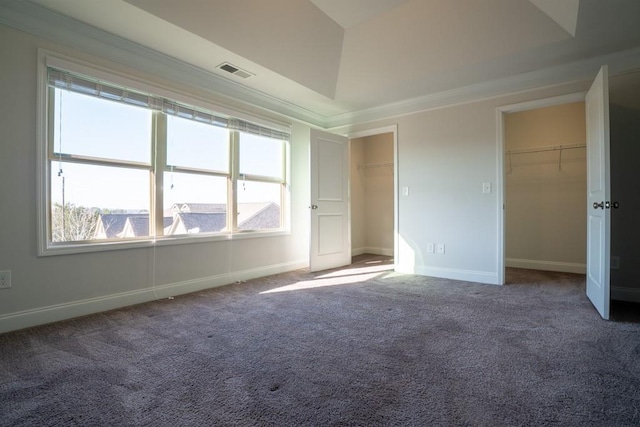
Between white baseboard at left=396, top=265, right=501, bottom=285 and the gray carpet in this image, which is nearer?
the gray carpet

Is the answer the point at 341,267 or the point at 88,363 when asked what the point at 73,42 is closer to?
the point at 88,363

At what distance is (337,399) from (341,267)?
132 inches

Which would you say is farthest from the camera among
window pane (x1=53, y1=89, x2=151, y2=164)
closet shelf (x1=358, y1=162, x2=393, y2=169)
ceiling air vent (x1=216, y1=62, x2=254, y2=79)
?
closet shelf (x1=358, y1=162, x2=393, y2=169)

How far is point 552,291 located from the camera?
→ 3328 mm

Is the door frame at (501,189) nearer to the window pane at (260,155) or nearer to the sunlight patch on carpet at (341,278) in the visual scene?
the sunlight patch on carpet at (341,278)

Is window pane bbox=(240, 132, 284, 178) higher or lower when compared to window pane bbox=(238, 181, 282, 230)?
higher

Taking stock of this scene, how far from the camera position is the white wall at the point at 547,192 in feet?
14.1

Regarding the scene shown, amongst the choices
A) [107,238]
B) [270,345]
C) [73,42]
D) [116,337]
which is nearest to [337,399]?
[270,345]

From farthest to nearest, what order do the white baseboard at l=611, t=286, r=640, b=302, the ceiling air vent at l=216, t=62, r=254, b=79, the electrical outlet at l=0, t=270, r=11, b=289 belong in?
the ceiling air vent at l=216, t=62, r=254, b=79 → the white baseboard at l=611, t=286, r=640, b=302 → the electrical outlet at l=0, t=270, r=11, b=289

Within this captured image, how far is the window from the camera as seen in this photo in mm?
2559

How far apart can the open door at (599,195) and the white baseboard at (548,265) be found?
63.6 inches

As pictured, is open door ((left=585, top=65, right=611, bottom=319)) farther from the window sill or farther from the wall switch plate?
the window sill

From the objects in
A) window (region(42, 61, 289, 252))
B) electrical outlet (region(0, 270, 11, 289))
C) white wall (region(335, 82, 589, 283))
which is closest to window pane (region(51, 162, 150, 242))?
window (region(42, 61, 289, 252))

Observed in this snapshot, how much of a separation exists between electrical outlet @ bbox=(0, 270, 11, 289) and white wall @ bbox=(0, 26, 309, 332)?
0.09ft
